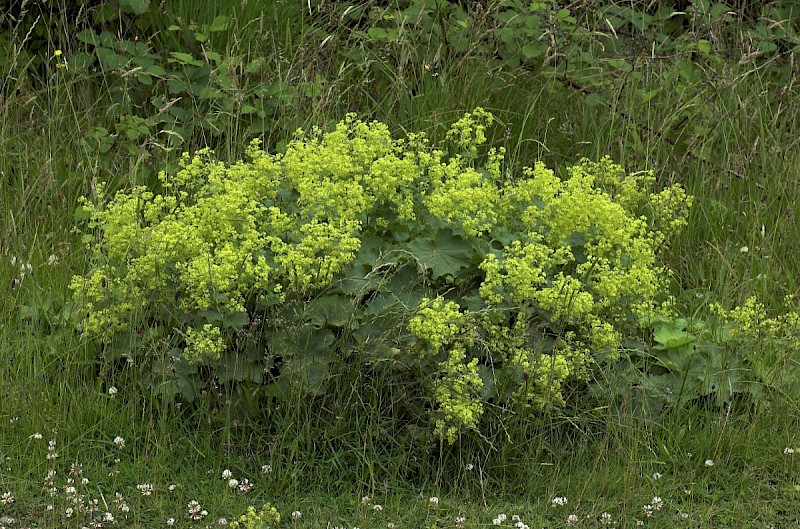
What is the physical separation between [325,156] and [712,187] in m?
2.30

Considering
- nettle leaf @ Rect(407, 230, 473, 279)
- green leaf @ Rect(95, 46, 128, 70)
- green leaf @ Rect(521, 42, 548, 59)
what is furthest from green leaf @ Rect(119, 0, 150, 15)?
nettle leaf @ Rect(407, 230, 473, 279)

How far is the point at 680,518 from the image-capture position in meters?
3.61

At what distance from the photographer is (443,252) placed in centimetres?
389

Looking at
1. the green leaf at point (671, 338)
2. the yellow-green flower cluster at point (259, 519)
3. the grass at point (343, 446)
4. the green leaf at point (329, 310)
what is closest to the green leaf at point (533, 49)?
the grass at point (343, 446)

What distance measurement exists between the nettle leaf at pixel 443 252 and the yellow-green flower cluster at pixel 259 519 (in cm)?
95

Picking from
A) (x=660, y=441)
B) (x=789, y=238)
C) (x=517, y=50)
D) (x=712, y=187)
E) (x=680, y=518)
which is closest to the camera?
(x=680, y=518)

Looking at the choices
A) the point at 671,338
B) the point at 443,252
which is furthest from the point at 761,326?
the point at 443,252

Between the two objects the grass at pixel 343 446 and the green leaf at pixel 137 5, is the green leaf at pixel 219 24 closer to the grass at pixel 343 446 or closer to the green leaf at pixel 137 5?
the green leaf at pixel 137 5

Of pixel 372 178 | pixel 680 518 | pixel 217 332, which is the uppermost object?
pixel 372 178

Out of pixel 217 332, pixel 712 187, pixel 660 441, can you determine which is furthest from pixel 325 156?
pixel 712 187

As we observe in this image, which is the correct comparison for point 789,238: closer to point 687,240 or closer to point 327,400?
point 687,240

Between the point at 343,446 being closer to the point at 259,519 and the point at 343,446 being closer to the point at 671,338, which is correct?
the point at 259,519

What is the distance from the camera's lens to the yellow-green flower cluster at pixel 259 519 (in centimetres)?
327

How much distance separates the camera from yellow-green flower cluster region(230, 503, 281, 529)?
129 inches
